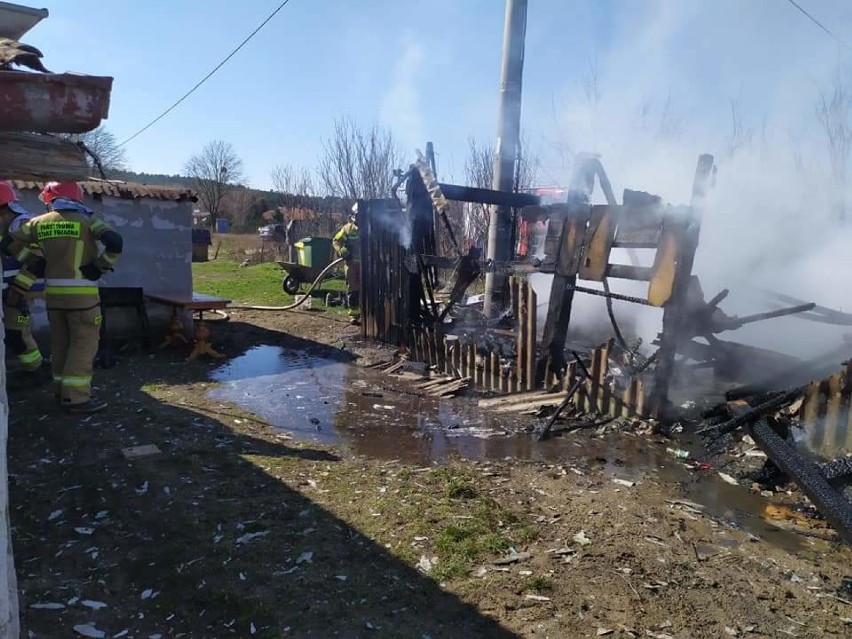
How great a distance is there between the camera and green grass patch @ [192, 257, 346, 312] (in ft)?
50.7

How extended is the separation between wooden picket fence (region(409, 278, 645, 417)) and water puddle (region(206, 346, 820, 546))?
1.49 ft

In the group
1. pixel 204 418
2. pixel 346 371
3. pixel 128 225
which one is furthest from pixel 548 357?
pixel 128 225

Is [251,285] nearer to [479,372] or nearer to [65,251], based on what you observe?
[479,372]

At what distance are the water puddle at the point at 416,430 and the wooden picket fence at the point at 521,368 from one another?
455mm

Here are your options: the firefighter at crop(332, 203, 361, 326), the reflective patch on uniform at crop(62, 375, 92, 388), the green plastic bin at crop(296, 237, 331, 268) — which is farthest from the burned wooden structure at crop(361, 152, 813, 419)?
the green plastic bin at crop(296, 237, 331, 268)

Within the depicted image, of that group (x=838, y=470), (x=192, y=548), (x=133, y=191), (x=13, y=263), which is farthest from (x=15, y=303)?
(x=838, y=470)

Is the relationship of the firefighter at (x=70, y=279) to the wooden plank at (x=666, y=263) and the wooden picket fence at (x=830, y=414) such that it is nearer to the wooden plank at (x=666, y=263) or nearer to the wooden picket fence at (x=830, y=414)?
the wooden plank at (x=666, y=263)

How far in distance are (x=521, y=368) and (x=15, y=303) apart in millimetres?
5819

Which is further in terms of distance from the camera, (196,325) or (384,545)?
(196,325)

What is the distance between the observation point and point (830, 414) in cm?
520

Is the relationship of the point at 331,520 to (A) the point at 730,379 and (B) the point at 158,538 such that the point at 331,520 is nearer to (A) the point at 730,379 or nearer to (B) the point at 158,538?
(B) the point at 158,538

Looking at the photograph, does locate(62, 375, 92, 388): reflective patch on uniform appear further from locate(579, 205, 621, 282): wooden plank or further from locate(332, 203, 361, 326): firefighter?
locate(332, 203, 361, 326): firefighter

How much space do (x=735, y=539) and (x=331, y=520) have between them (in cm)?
265

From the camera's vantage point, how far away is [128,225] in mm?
9797
